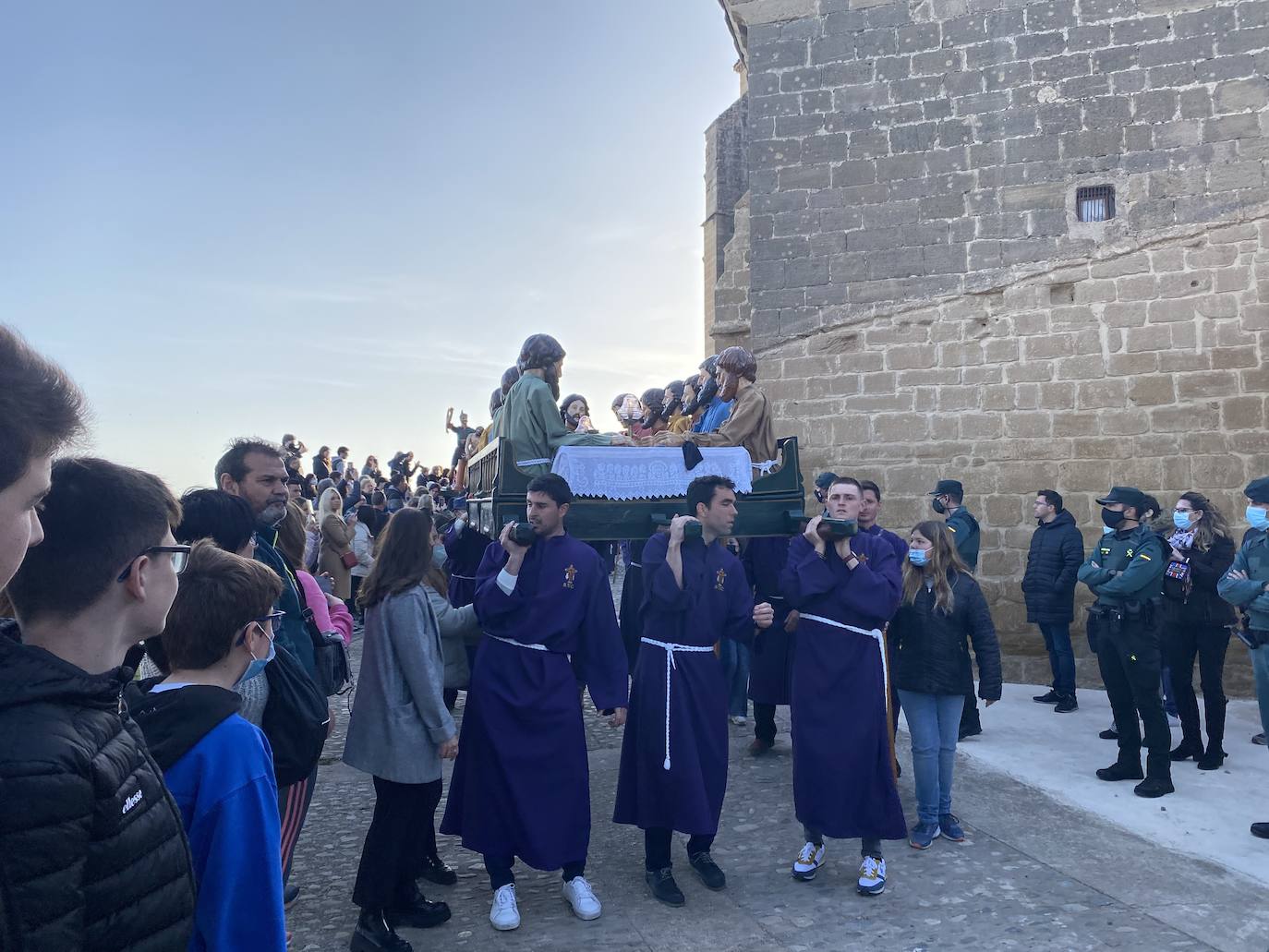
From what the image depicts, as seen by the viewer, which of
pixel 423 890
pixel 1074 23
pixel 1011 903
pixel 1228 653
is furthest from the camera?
pixel 1074 23

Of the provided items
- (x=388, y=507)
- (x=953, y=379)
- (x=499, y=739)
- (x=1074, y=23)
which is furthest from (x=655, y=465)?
(x=388, y=507)

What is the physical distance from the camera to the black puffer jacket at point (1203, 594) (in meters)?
6.23

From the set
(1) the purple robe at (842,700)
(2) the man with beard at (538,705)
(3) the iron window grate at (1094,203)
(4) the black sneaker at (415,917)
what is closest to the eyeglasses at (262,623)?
(2) the man with beard at (538,705)

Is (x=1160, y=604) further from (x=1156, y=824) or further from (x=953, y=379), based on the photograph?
(x=953, y=379)

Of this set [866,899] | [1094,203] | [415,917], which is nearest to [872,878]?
[866,899]

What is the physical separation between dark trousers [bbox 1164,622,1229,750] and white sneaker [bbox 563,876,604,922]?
4.28 meters

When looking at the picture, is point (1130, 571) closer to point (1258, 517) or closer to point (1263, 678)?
point (1258, 517)

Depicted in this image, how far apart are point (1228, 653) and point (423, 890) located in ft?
22.9

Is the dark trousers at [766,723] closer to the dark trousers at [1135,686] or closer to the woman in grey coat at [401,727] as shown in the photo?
the dark trousers at [1135,686]

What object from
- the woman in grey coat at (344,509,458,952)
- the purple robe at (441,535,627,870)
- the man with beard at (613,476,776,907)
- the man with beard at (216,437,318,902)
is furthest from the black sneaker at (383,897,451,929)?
the man with beard at (613,476,776,907)

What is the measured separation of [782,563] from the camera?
6.55m

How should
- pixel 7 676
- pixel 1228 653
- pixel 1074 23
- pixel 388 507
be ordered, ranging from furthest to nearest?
pixel 388 507, pixel 1074 23, pixel 1228 653, pixel 7 676

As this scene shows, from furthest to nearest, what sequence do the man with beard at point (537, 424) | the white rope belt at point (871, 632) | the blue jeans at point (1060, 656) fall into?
the blue jeans at point (1060, 656) → the man with beard at point (537, 424) → the white rope belt at point (871, 632)

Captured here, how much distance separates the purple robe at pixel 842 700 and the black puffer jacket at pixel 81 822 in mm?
3533
